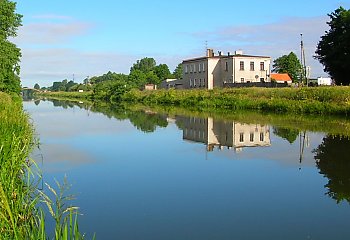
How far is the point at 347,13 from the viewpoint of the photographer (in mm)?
45000

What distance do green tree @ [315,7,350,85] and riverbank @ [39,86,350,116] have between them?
9.67 metres

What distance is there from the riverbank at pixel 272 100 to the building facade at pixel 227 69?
6.54 meters

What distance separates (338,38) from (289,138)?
27353 millimetres

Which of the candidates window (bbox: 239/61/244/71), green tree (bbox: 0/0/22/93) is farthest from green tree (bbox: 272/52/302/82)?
green tree (bbox: 0/0/22/93)

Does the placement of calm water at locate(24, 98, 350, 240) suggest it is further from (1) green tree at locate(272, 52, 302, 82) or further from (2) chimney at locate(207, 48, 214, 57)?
(1) green tree at locate(272, 52, 302, 82)

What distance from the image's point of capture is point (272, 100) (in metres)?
37.2

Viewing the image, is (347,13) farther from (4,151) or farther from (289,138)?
(4,151)

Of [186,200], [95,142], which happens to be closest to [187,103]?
[95,142]

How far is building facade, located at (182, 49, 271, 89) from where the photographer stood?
187 feet

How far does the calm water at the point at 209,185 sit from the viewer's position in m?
7.47

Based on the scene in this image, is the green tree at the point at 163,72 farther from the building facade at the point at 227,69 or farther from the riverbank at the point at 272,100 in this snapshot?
the riverbank at the point at 272,100

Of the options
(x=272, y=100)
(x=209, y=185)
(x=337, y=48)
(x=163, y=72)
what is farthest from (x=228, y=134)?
(x=163, y=72)

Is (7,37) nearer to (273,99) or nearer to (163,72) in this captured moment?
(273,99)

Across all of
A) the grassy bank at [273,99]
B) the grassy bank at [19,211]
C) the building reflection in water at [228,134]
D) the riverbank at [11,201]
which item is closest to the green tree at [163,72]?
the grassy bank at [273,99]
